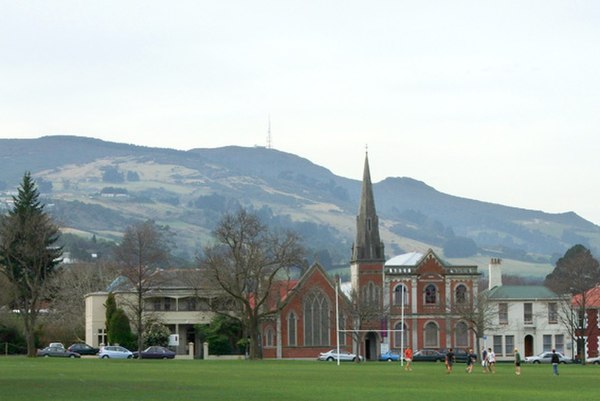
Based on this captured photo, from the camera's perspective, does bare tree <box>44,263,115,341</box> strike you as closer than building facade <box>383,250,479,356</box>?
No

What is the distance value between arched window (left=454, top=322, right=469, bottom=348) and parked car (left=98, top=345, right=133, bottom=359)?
3426 centimetres

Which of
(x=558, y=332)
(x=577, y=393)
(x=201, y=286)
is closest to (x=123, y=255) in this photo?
(x=201, y=286)

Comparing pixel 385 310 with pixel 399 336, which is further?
pixel 399 336

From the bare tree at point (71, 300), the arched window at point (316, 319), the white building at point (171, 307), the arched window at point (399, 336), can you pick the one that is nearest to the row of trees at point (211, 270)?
the white building at point (171, 307)

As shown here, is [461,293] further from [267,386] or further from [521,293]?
[267,386]

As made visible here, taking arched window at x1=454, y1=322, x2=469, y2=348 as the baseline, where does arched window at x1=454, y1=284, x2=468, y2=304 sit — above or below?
above

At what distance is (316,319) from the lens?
13550 centimetres

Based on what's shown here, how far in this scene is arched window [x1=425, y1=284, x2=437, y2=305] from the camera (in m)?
137

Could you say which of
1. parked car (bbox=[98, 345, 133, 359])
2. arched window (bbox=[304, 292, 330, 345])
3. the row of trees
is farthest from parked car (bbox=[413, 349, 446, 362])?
parked car (bbox=[98, 345, 133, 359])

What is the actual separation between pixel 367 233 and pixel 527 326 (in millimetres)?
18192

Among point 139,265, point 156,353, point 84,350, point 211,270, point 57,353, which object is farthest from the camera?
point 84,350

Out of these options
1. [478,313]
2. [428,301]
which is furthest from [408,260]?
[478,313]

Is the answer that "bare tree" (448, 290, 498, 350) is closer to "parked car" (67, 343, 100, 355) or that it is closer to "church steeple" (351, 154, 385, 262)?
"church steeple" (351, 154, 385, 262)

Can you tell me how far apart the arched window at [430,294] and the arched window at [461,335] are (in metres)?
3.63
